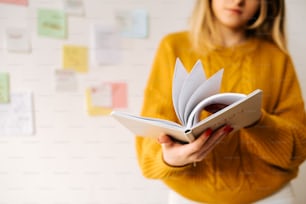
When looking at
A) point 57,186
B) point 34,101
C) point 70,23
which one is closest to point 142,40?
point 70,23

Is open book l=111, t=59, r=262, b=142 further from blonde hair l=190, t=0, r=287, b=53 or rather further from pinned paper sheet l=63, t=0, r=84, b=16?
pinned paper sheet l=63, t=0, r=84, b=16

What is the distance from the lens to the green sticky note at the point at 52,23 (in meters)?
0.69

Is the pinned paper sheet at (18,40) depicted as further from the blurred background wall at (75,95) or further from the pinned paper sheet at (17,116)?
the pinned paper sheet at (17,116)

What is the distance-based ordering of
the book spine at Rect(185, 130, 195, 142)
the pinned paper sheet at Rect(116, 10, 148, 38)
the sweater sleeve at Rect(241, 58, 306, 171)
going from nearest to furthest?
the book spine at Rect(185, 130, 195, 142) → the sweater sleeve at Rect(241, 58, 306, 171) → the pinned paper sheet at Rect(116, 10, 148, 38)

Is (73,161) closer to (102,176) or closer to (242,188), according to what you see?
(102,176)

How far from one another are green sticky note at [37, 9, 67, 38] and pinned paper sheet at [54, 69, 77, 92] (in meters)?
0.08

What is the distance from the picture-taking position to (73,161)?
74 centimetres

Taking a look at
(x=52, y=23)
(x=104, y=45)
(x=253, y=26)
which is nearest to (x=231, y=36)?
(x=253, y=26)

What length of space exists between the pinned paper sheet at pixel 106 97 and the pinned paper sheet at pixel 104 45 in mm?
56

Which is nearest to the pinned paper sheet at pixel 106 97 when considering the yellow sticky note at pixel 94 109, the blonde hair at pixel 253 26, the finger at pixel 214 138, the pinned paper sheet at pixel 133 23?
the yellow sticky note at pixel 94 109

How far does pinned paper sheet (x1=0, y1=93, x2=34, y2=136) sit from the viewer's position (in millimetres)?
720

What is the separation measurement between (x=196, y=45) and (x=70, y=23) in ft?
0.98

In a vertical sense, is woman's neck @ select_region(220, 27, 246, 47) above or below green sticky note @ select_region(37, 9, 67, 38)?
below

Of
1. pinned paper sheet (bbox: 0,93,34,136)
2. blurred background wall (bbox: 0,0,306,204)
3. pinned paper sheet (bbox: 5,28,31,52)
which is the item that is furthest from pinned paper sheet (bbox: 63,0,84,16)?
pinned paper sheet (bbox: 0,93,34,136)
